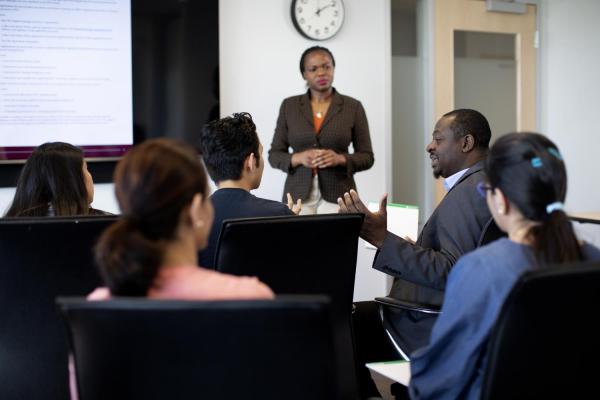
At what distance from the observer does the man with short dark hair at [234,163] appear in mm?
2100

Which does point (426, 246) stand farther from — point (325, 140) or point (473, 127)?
point (325, 140)

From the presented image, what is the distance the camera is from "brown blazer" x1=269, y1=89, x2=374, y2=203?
4.11 metres

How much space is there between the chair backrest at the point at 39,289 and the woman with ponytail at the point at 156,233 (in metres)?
0.59

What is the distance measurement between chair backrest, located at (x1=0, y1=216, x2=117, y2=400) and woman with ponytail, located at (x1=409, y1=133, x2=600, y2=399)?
2.74 ft

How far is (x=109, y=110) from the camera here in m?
4.11

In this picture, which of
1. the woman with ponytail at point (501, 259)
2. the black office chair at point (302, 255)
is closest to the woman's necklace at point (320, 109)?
the black office chair at point (302, 255)

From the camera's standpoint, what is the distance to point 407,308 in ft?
7.20

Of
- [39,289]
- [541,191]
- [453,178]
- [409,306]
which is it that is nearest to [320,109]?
[453,178]

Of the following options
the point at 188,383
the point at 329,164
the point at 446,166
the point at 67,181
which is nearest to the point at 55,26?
the point at 329,164

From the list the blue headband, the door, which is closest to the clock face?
the door

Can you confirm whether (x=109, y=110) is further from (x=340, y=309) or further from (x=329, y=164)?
(x=340, y=309)

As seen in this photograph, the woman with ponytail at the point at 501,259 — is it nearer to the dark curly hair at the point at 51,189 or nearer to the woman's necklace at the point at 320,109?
the dark curly hair at the point at 51,189

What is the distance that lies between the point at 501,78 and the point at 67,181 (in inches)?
169

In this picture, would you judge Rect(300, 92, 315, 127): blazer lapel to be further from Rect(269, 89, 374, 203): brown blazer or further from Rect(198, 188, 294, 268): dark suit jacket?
Rect(198, 188, 294, 268): dark suit jacket
